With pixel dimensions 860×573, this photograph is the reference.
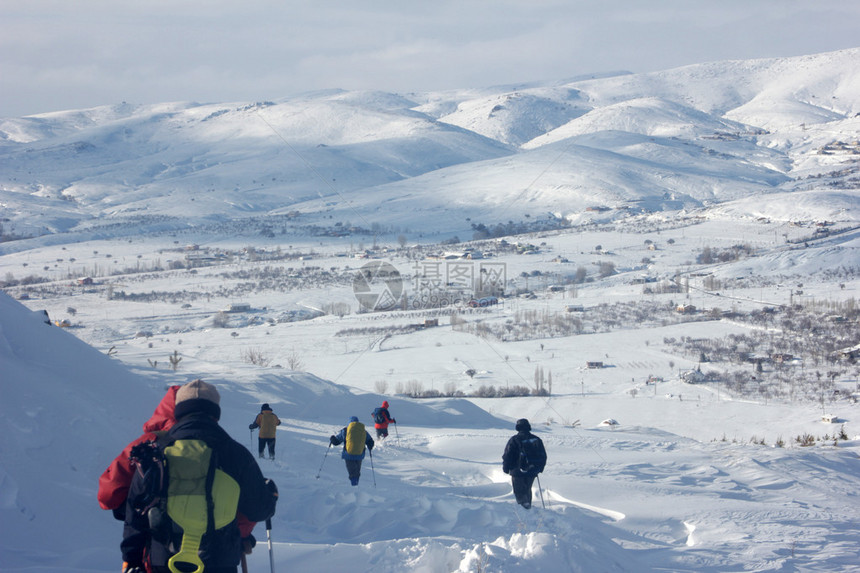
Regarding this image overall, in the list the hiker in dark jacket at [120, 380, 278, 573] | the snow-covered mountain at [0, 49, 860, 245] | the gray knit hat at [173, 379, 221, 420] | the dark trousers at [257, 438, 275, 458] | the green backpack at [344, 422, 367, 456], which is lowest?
the dark trousers at [257, 438, 275, 458]

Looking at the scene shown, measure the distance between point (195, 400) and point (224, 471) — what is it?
14.5 inches

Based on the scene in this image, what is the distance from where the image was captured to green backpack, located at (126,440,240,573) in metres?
3.18

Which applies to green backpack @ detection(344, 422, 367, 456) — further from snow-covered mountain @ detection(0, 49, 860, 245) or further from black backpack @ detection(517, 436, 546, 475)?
snow-covered mountain @ detection(0, 49, 860, 245)

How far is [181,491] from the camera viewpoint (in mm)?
3193

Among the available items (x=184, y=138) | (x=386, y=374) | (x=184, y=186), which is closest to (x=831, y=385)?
(x=386, y=374)

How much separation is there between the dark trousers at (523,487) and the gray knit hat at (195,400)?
417 centimetres

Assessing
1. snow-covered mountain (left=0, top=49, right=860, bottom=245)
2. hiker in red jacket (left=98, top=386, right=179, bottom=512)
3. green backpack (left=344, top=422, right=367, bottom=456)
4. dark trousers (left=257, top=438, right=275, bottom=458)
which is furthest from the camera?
snow-covered mountain (left=0, top=49, right=860, bottom=245)

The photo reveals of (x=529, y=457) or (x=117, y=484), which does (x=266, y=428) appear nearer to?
(x=529, y=457)

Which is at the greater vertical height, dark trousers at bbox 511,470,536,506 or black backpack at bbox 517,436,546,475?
black backpack at bbox 517,436,546,475

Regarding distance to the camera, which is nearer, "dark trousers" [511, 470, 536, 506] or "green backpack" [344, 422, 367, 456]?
"dark trousers" [511, 470, 536, 506]

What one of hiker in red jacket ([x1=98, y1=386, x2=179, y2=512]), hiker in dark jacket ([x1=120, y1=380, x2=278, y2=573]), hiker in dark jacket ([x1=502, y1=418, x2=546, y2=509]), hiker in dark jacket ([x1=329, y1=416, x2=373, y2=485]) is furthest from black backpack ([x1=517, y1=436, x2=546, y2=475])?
hiker in red jacket ([x1=98, y1=386, x2=179, y2=512])

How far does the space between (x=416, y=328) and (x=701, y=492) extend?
2779 centimetres

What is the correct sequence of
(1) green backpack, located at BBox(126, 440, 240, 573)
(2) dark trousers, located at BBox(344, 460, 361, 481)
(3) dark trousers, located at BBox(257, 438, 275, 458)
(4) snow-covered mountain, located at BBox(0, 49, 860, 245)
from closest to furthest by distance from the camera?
1. (1) green backpack, located at BBox(126, 440, 240, 573)
2. (2) dark trousers, located at BBox(344, 460, 361, 481)
3. (3) dark trousers, located at BBox(257, 438, 275, 458)
4. (4) snow-covered mountain, located at BBox(0, 49, 860, 245)

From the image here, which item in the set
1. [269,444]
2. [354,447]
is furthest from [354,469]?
[269,444]
